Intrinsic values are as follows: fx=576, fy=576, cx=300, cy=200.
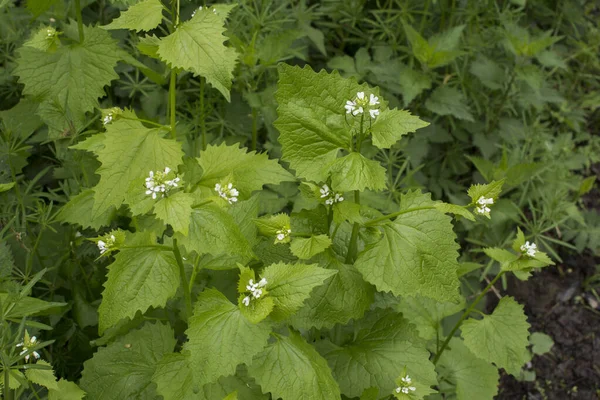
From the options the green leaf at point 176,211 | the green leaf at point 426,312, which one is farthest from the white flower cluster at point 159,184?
the green leaf at point 426,312

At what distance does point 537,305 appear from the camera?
373 cm

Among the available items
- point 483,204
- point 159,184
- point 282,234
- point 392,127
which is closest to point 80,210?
point 159,184

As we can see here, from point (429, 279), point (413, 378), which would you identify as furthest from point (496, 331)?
point (429, 279)

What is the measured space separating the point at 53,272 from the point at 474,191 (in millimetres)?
1888

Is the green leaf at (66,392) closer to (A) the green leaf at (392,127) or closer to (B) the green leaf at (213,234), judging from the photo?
(B) the green leaf at (213,234)

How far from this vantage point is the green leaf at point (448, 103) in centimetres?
344

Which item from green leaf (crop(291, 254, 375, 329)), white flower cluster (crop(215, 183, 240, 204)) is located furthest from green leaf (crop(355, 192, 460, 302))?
white flower cluster (crop(215, 183, 240, 204))

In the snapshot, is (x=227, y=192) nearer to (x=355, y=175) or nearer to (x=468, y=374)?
(x=355, y=175)

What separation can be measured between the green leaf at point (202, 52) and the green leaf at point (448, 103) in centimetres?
194

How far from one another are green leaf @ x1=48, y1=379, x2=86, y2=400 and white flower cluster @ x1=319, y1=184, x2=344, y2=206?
42.5 inches

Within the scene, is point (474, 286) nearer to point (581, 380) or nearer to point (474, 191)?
point (581, 380)

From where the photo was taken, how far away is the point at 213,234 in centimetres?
172

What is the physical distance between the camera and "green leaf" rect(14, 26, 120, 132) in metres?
2.38

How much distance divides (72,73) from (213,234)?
3.81 ft
